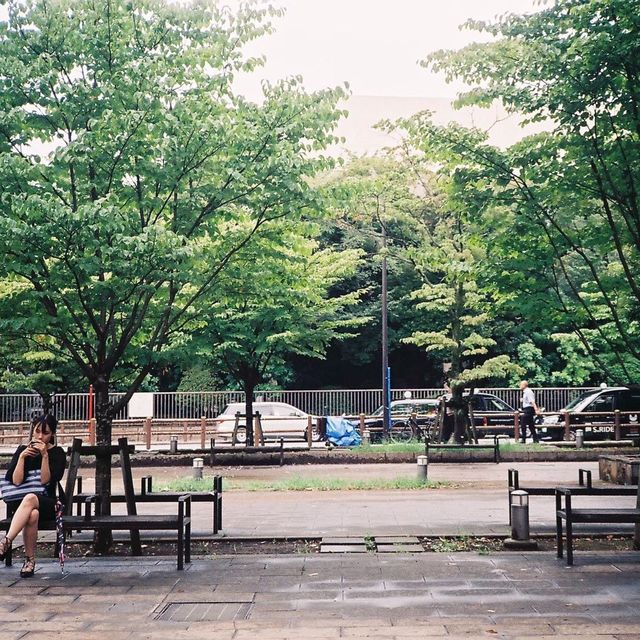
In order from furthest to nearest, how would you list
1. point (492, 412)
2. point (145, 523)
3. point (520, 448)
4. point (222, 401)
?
point (222, 401), point (492, 412), point (520, 448), point (145, 523)

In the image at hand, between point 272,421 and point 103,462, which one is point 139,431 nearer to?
point 272,421

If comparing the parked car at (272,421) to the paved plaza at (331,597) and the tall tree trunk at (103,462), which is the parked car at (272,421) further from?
the paved plaza at (331,597)

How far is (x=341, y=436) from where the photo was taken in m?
26.8

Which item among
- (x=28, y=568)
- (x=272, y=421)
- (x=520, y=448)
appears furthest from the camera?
(x=272, y=421)

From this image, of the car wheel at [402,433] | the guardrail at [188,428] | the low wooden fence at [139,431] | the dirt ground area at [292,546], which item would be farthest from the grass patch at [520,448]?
the dirt ground area at [292,546]

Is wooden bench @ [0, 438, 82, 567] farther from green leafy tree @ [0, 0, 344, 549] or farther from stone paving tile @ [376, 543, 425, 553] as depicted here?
stone paving tile @ [376, 543, 425, 553]

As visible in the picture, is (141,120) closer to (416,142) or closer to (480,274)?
(416,142)

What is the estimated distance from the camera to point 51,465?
358 inches

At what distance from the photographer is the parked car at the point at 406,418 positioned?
28.7m

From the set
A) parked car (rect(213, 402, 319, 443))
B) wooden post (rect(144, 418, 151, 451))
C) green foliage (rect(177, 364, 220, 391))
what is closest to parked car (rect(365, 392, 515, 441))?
parked car (rect(213, 402, 319, 443))

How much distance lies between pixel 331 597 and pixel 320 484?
390 inches

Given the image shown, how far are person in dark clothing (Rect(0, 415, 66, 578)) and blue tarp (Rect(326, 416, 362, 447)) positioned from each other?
1796 cm

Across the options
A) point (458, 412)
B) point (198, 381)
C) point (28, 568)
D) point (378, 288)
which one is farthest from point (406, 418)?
point (28, 568)

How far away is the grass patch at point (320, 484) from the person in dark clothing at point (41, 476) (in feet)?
24.3
